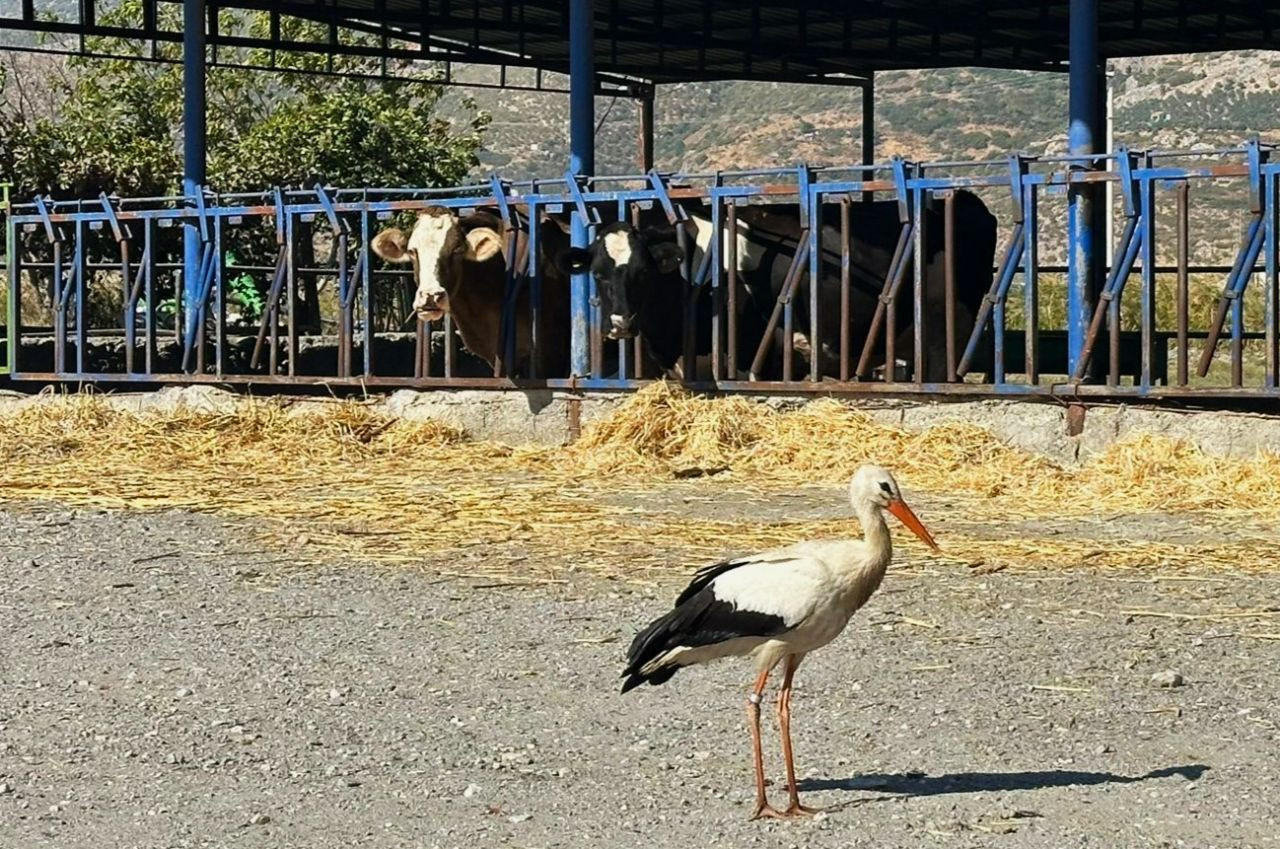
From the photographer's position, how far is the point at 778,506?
42.5 ft

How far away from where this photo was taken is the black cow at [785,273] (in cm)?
1667

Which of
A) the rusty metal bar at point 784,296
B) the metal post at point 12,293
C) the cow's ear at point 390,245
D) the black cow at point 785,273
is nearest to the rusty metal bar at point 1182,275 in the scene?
the black cow at point 785,273

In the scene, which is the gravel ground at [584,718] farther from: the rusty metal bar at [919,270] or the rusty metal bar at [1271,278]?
the rusty metal bar at [919,270]

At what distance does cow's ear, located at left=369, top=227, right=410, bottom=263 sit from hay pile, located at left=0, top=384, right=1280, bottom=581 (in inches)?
61.1

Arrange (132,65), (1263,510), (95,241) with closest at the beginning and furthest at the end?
1. (1263,510)
2. (95,241)
3. (132,65)

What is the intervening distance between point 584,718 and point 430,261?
419 inches

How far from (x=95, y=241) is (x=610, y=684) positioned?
20.6 meters

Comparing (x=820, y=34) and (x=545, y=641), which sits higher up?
(x=820, y=34)

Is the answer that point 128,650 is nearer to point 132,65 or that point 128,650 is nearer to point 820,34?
point 820,34

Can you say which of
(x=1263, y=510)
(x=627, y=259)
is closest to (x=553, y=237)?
(x=627, y=259)

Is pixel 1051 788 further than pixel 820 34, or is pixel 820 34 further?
pixel 820 34

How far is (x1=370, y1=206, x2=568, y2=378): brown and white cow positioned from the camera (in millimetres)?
17484

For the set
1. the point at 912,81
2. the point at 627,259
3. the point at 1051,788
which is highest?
the point at 912,81

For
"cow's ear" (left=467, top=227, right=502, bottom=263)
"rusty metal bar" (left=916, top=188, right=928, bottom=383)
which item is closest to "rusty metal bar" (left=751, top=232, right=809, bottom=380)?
"rusty metal bar" (left=916, top=188, right=928, bottom=383)
